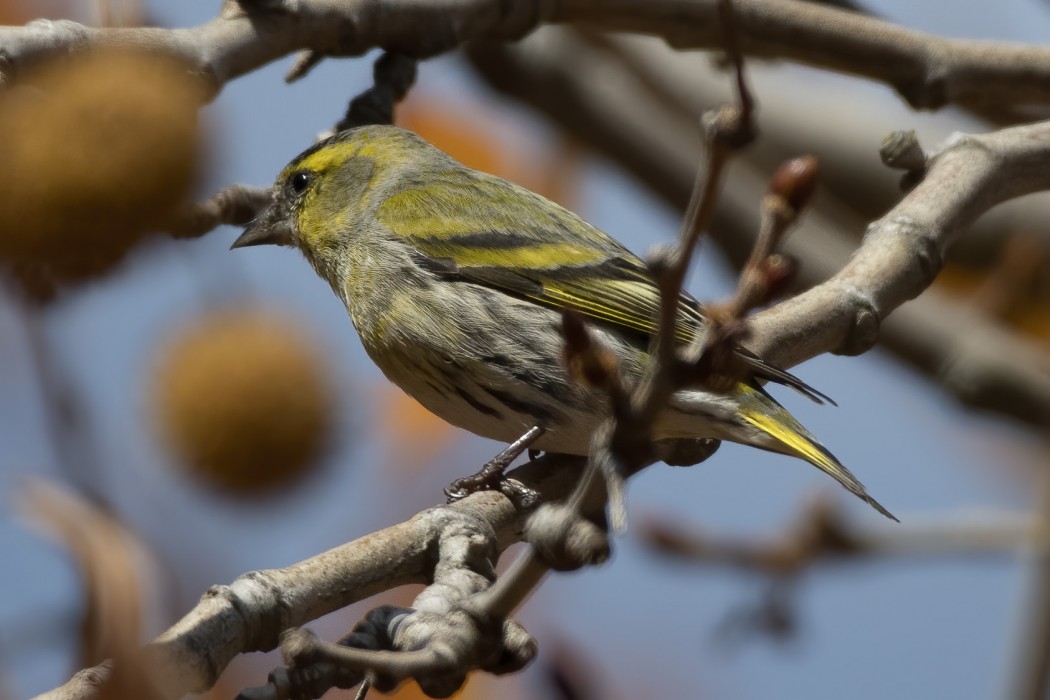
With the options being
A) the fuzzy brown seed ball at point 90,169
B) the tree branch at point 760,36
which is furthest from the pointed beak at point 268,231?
the fuzzy brown seed ball at point 90,169

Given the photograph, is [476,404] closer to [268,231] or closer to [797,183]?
[268,231]

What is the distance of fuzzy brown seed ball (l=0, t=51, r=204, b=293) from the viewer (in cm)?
250

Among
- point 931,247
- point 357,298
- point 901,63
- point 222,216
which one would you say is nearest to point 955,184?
point 931,247

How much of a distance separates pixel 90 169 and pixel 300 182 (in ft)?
7.73

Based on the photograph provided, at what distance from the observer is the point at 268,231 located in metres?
4.80

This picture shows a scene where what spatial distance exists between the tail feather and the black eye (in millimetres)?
2107

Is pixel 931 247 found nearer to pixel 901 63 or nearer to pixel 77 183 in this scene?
pixel 901 63

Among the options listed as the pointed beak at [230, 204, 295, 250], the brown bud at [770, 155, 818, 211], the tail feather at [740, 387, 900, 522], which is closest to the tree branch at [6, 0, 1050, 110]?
the pointed beak at [230, 204, 295, 250]

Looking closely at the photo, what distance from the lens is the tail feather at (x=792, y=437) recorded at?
3.23 m

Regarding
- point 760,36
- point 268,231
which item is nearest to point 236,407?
point 268,231

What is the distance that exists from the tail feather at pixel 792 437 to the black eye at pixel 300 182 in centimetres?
211

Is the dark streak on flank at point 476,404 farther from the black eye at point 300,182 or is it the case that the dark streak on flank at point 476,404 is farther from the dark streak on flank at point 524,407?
the black eye at point 300,182

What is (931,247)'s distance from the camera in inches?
144

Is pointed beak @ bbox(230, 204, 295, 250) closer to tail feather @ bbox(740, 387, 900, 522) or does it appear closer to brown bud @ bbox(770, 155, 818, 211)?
tail feather @ bbox(740, 387, 900, 522)
